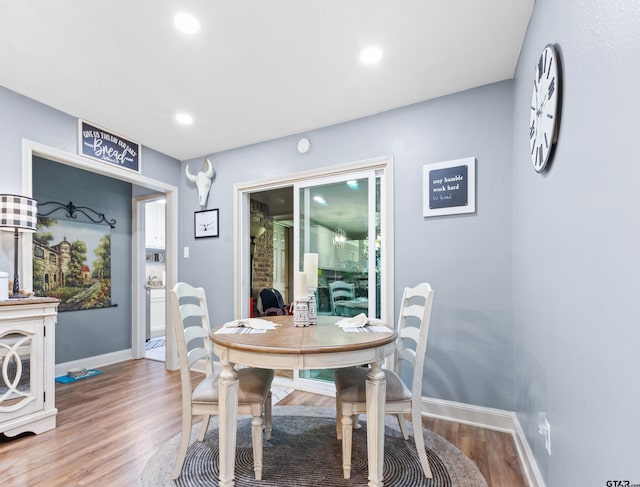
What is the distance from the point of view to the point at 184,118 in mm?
2943

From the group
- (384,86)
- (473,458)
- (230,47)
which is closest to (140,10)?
(230,47)

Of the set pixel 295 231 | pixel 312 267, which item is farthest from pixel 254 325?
pixel 295 231

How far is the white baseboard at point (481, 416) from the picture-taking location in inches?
77.2

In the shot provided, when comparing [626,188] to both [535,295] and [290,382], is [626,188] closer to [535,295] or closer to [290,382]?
[535,295]

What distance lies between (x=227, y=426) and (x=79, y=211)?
144 inches

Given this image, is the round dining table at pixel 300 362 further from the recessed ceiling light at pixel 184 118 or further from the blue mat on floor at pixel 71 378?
the blue mat on floor at pixel 71 378

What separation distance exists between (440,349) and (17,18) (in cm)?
342

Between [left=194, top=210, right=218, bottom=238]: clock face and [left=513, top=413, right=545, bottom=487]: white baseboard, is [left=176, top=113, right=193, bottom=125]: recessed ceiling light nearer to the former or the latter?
[left=194, top=210, right=218, bottom=238]: clock face

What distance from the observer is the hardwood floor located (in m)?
1.77

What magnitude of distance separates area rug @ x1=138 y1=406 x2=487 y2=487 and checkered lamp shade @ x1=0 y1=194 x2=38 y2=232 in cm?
185

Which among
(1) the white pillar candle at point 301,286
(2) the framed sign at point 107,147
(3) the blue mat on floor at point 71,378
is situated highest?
(2) the framed sign at point 107,147

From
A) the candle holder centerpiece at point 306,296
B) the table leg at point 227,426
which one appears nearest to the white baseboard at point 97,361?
the table leg at point 227,426

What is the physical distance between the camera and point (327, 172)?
306cm

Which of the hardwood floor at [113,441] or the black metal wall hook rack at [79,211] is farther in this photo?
the black metal wall hook rack at [79,211]
